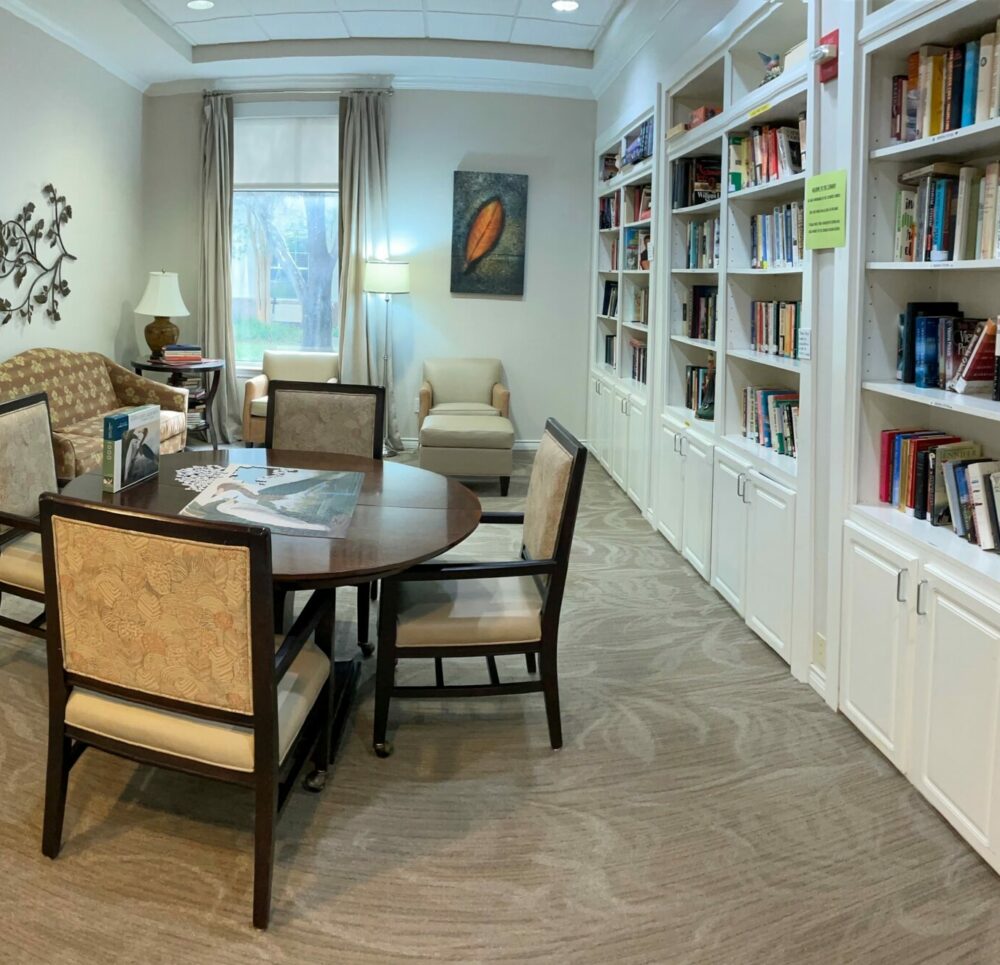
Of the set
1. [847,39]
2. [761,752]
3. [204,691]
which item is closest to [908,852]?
[761,752]

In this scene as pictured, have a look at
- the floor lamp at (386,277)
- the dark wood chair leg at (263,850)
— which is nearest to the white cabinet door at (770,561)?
the dark wood chair leg at (263,850)

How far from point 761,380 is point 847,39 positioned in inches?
61.3

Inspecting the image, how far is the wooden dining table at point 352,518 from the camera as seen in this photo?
212 cm

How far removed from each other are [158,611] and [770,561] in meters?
2.27

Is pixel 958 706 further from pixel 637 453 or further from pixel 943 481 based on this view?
pixel 637 453

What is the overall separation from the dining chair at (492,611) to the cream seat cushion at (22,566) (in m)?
1.13

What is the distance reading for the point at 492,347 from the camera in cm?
740

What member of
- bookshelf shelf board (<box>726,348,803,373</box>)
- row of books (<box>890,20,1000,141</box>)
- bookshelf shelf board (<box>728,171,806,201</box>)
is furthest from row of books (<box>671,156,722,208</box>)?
row of books (<box>890,20,1000,141</box>)

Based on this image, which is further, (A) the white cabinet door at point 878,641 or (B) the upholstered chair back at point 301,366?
(B) the upholstered chair back at point 301,366

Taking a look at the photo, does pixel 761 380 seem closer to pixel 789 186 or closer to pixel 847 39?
pixel 789 186

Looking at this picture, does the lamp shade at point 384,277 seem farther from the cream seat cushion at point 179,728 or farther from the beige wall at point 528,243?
the cream seat cushion at point 179,728

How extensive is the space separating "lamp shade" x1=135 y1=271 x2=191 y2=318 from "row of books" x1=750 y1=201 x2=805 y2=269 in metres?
4.31

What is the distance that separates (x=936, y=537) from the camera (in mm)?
2373

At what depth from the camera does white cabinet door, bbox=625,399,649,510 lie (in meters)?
5.24
